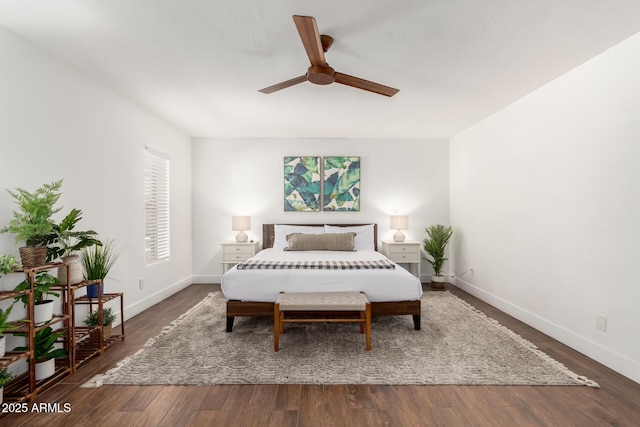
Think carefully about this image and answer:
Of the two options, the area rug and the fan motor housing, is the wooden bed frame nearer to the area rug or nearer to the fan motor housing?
the area rug

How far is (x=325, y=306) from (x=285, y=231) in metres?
2.57

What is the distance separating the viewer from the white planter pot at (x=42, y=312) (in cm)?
223

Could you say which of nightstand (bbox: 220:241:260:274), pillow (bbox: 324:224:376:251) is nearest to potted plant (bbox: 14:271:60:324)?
nightstand (bbox: 220:241:260:274)

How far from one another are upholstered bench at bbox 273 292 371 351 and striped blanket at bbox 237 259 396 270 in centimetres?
35

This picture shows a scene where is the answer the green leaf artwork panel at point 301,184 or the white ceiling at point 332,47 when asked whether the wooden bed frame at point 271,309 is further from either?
the green leaf artwork panel at point 301,184

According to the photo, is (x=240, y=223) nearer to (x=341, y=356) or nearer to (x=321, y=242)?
(x=321, y=242)

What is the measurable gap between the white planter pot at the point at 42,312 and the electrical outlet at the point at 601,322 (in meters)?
4.35

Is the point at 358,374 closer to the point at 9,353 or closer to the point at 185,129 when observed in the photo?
the point at 9,353

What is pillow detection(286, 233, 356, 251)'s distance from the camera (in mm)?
4770

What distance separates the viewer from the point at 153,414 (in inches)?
77.5

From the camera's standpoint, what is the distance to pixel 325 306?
9.34ft

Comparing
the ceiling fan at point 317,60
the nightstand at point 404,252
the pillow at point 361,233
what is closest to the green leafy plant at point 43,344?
the ceiling fan at point 317,60

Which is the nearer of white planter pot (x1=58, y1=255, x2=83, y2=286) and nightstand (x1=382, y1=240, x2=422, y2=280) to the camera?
white planter pot (x1=58, y1=255, x2=83, y2=286)

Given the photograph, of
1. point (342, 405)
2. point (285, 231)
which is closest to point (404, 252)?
point (285, 231)
